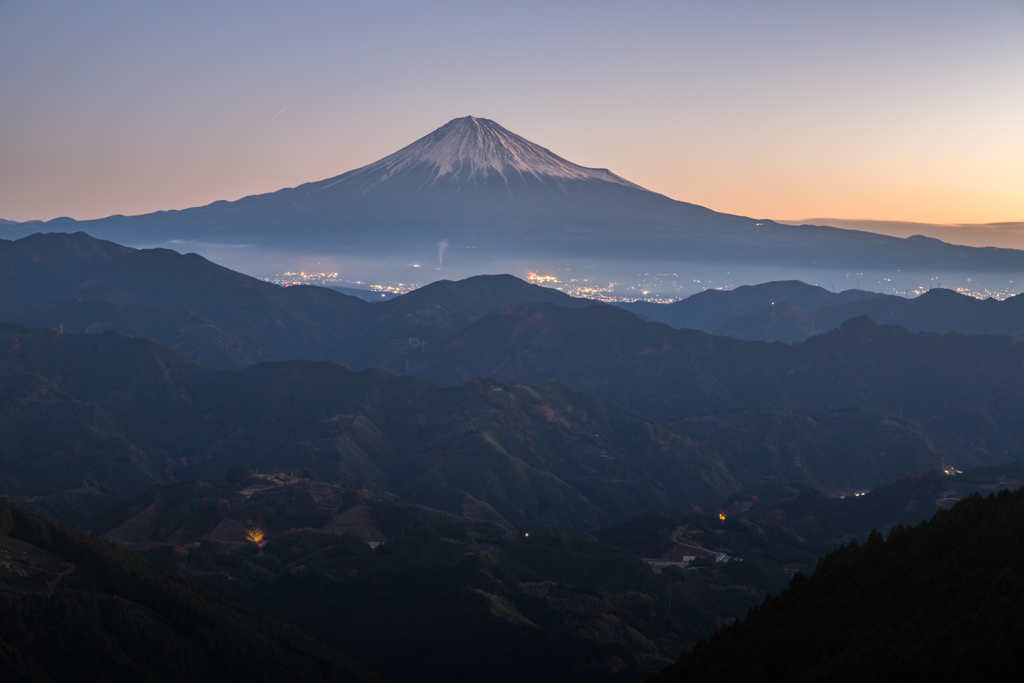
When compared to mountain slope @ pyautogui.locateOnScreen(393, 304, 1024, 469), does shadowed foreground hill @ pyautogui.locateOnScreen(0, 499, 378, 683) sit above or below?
above

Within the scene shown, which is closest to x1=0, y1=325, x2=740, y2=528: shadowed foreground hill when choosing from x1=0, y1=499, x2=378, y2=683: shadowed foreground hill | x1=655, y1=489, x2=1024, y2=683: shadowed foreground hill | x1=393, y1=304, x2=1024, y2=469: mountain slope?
x1=393, y1=304, x2=1024, y2=469: mountain slope

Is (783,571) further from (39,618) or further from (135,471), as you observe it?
(135,471)

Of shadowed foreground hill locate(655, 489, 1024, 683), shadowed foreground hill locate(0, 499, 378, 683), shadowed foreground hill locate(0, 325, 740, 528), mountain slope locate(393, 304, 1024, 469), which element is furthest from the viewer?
mountain slope locate(393, 304, 1024, 469)

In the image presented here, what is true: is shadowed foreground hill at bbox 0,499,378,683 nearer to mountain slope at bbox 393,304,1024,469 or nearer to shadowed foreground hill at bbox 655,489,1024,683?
shadowed foreground hill at bbox 655,489,1024,683

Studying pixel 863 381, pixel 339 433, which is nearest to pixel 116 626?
pixel 339 433

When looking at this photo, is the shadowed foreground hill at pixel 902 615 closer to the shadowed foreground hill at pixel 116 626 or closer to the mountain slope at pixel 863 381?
the shadowed foreground hill at pixel 116 626

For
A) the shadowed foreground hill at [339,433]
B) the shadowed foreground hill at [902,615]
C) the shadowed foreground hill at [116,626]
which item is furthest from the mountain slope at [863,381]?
the shadowed foreground hill at [902,615]

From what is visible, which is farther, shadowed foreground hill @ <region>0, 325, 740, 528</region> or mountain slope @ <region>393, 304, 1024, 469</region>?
mountain slope @ <region>393, 304, 1024, 469</region>

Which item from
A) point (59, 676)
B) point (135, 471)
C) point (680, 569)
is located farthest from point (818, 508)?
point (135, 471)
